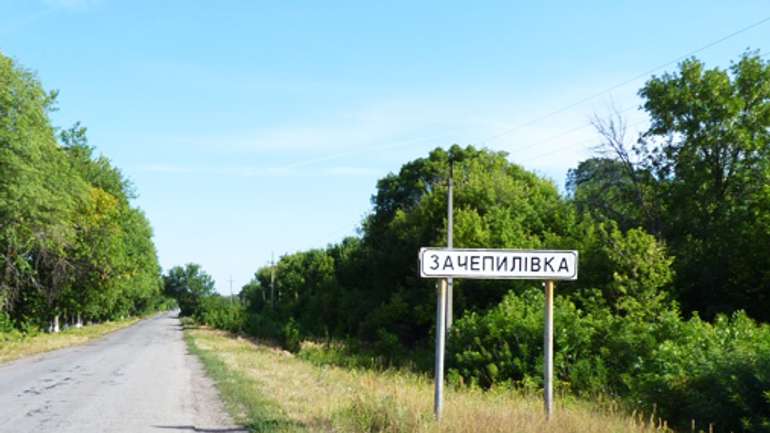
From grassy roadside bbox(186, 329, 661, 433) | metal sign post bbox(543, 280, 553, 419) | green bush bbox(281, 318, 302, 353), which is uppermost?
metal sign post bbox(543, 280, 553, 419)

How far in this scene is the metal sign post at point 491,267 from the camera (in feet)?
31.1

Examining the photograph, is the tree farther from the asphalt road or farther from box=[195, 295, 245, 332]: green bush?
the asphalt road

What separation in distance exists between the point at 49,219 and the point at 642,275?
87.0ft

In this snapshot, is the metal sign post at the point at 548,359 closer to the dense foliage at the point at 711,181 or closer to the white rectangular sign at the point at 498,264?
the white rectangular sign at the point at 498,264

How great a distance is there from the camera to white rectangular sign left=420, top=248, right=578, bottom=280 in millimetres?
9477

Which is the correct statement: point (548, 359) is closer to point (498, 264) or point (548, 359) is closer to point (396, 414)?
point (498, 264)

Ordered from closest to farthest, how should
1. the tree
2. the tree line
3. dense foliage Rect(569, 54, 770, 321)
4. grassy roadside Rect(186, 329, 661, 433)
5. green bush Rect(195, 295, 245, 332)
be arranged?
1. grassy roadside Rect(186, 329, 661, 433)
2. the tree line
3. dense foliage Rect(569, 54, 770, 321)
4. green bush Rect(195, 295, 245, 332)
5. the tree

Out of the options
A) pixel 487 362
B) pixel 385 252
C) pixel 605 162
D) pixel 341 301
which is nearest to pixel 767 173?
pixel 605 162

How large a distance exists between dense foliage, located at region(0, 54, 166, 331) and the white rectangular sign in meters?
26.8

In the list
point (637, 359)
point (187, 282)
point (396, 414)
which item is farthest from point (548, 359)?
point (187, 282)

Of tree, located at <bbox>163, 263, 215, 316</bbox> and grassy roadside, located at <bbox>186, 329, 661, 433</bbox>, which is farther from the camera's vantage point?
tree, located at <bbox>163, 263, 215, 316</bbox>

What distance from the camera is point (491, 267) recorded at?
962 cm

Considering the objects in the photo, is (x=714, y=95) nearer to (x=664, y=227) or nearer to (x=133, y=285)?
(x=664, y=227)

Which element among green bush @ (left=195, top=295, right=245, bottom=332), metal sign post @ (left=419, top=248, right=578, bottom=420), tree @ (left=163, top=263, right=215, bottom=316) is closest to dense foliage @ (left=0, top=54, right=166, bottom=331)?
green bush @ (left=195, top=295, right=245, bottom=332)
